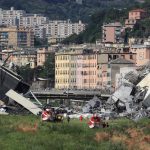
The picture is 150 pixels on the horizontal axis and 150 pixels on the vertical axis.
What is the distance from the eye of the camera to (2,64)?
67125mm

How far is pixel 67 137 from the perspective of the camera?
34719 mm

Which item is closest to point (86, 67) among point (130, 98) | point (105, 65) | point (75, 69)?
point (75, 69)

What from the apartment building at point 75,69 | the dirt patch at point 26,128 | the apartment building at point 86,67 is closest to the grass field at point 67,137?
the dirt patch at point 26,128

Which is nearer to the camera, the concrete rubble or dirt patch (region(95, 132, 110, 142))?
dirt patch (region(95, 132, 110, 142))

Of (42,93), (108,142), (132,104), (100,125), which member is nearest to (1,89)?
(132,104)

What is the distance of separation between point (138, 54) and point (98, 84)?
42.0 feet

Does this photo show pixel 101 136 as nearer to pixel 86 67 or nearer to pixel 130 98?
pixel 130 98

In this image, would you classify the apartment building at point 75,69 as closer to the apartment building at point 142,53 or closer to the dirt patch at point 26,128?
the apartment building at point 142,53

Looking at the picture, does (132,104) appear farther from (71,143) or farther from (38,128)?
(71,143)

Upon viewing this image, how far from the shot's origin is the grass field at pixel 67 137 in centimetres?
3228

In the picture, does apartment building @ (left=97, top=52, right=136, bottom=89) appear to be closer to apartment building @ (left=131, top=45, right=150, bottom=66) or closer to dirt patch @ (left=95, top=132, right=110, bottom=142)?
apartment building @ (left=131, top=45, right=150, bottom=66)

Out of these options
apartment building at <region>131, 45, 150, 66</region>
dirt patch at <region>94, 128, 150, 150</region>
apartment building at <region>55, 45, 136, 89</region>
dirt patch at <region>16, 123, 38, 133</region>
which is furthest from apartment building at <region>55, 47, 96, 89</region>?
dirt patch at <region>94, 128, 150, 150</region>

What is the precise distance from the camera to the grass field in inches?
1271

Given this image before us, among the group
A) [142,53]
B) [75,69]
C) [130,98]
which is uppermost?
[130,98]
